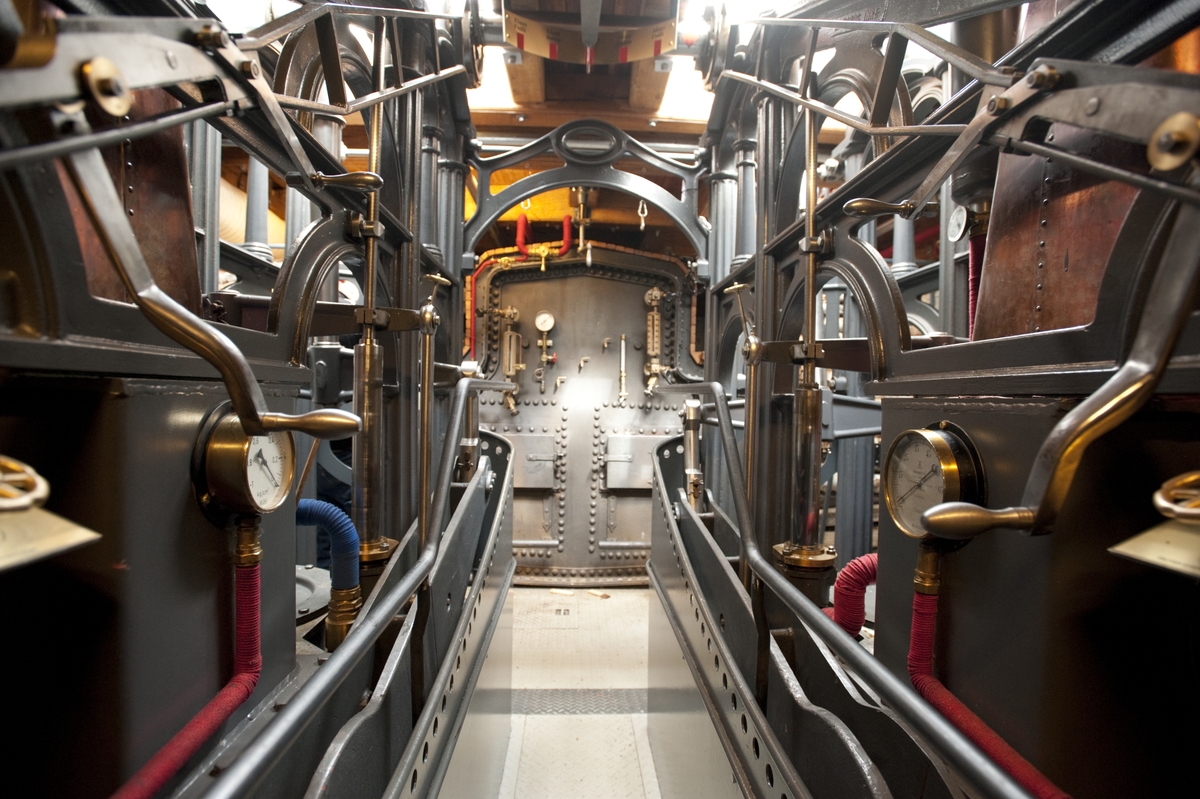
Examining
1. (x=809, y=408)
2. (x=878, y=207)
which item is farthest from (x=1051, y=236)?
(x=809, y=408)

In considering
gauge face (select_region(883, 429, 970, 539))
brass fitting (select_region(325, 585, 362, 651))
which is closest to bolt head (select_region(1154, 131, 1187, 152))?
gauge face (select_region(883, 429, 970, 539))

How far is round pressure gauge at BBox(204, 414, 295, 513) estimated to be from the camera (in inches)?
42.5

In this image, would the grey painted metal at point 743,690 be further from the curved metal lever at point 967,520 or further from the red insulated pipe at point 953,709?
the curved metal lever at point 967,520

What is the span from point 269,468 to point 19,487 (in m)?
0.61

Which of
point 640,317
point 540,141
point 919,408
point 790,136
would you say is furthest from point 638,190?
point 919,408

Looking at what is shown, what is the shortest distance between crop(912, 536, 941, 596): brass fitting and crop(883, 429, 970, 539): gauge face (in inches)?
1.1

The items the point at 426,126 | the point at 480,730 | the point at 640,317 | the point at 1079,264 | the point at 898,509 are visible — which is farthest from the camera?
the point at 640,317

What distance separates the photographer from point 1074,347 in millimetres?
955

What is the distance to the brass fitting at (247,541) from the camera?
3.77 ft

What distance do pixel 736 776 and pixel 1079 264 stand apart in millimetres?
Answer: 1634

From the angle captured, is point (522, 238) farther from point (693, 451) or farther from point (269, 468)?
point (269, 468)

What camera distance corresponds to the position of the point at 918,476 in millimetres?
1271

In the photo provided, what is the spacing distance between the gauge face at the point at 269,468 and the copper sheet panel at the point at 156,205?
342 millimetres

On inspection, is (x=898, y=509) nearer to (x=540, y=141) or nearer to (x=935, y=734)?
(x=935, y=734)
